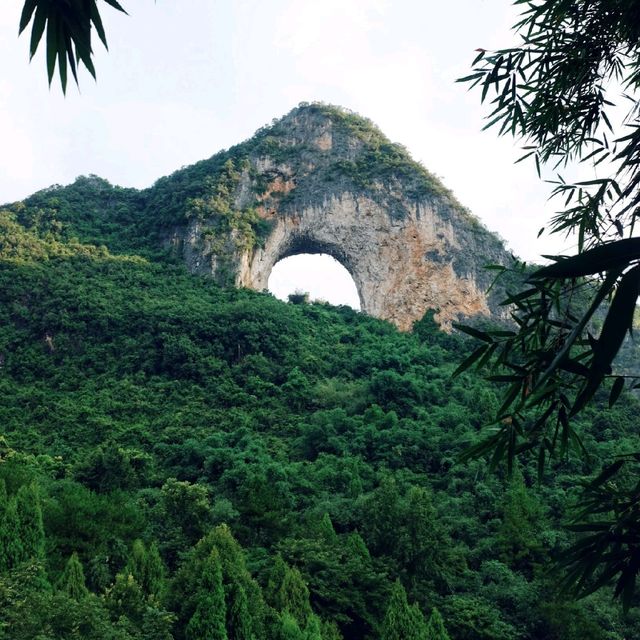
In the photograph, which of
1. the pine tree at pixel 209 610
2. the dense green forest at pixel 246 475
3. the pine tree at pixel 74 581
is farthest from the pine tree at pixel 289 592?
the pine tree at pixel 74 581

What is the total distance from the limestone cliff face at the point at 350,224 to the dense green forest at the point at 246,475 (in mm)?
1974

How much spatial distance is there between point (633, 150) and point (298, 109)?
43.7m

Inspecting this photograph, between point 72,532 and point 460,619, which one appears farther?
point 72,532

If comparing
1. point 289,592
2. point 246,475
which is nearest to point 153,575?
point 289,592

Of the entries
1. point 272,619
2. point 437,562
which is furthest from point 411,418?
point 272,619

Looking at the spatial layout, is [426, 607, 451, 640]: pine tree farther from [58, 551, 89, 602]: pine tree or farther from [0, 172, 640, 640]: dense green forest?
[58, 551, 89, 602]: pine tree

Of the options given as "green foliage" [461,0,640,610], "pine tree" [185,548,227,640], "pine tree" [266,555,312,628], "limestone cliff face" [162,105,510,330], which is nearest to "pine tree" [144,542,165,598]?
"pine tree" [185,548,227,640]

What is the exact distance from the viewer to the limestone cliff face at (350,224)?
36.8 meters

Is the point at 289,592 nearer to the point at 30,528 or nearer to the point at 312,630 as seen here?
the point at 312,630

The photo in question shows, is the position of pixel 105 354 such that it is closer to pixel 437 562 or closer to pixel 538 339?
pixel 437 562

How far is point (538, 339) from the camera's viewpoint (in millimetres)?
2922

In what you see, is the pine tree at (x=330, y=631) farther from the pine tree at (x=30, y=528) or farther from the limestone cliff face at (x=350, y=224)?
the limestone cliff face at (x=350, y=224)

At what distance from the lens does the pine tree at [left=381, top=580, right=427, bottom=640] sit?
10.3m

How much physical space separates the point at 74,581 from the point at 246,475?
706cm
